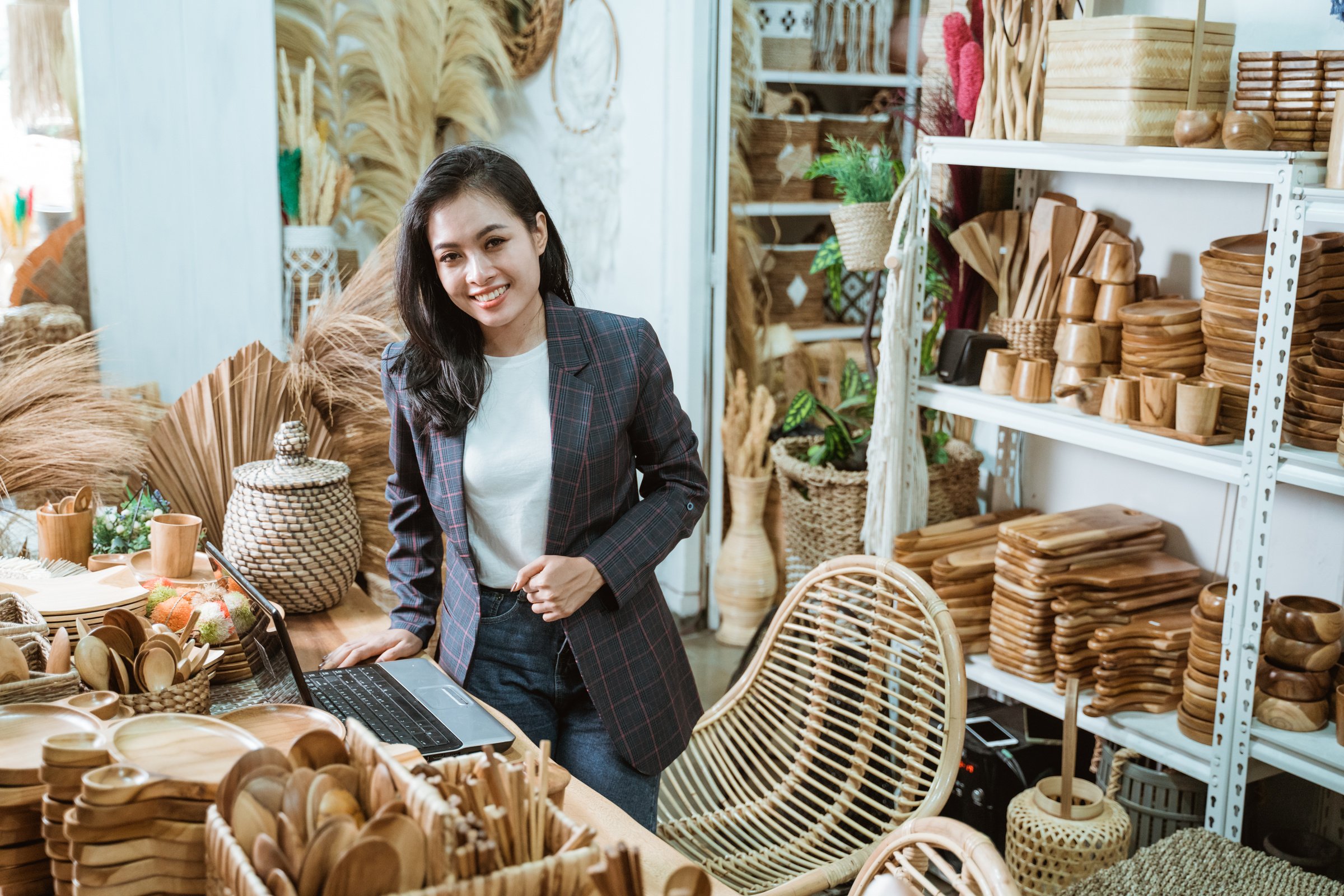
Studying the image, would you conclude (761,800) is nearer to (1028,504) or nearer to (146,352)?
(1028,504)

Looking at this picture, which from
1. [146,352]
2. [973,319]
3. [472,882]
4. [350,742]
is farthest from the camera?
[146,352]

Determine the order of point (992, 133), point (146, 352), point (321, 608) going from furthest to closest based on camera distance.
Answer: point (146, 352)
point (992, 133)
point (321, 608)

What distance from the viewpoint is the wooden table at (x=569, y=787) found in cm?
121

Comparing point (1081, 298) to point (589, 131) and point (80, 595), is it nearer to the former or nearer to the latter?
point (80, 595)

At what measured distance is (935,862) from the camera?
44.1 inches

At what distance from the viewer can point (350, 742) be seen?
0.98 m

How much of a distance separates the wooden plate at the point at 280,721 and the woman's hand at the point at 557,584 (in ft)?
1.12

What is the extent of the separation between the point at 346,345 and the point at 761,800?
118 cm

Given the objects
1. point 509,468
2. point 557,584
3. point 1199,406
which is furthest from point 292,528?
Result: point 1199,406

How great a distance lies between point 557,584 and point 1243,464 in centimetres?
121

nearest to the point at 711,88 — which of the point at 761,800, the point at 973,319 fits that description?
the point at 973,319

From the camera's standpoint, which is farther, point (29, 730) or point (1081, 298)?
point (1081, 298)

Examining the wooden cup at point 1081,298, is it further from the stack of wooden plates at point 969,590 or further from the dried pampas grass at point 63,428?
the dried pampas grass at point 63,428

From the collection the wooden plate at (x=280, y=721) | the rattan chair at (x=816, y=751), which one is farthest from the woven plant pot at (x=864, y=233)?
the wooden plate at (x=280, y=721)
